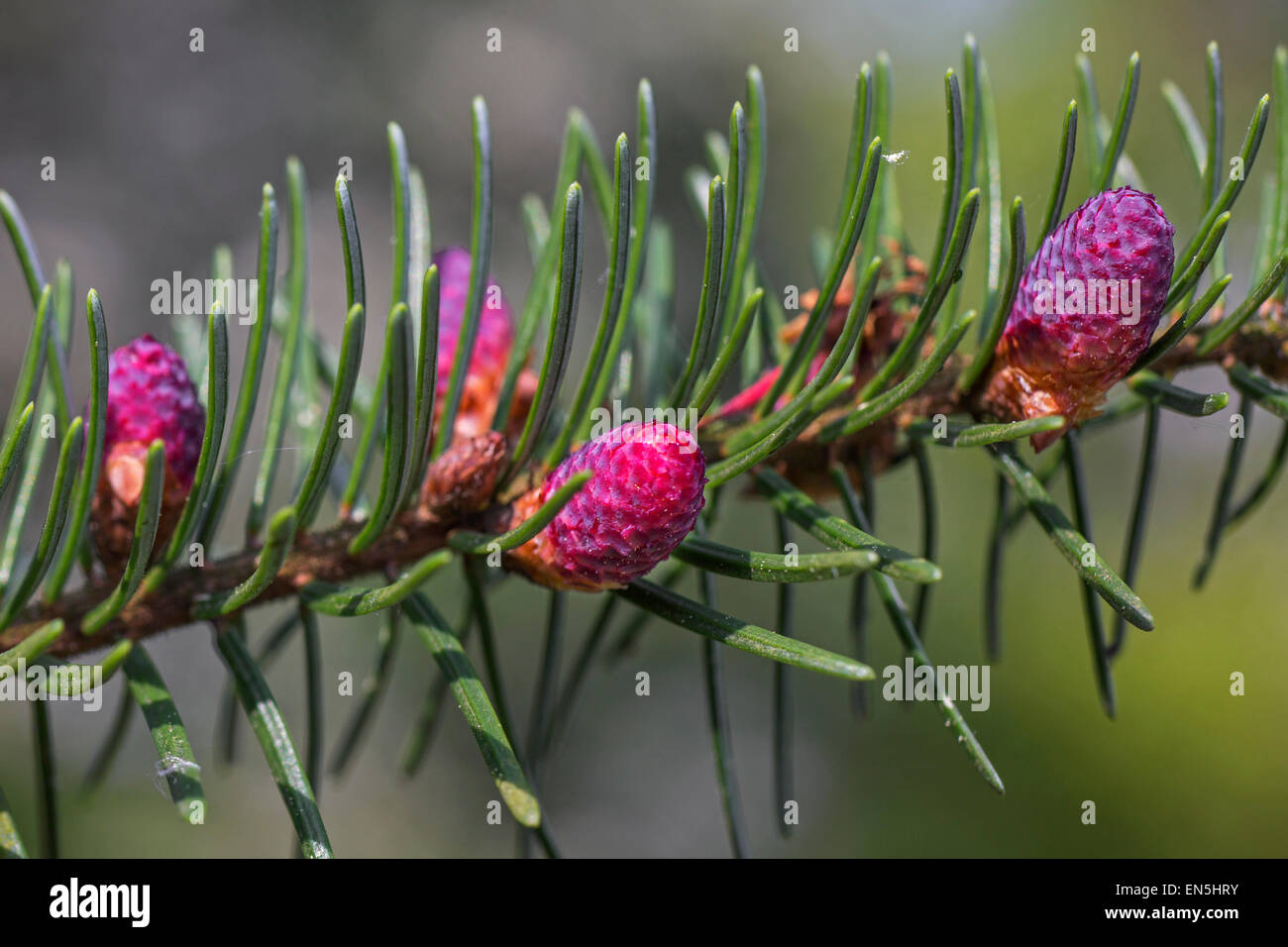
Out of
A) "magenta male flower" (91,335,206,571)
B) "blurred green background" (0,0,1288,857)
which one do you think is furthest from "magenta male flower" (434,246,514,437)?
"blurred green background" (0,0,1288,857)

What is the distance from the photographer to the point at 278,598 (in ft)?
1.52

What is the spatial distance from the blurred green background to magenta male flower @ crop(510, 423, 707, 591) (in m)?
0.52

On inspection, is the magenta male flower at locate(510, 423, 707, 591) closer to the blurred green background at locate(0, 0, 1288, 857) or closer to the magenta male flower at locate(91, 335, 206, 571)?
the magenta male flower at locate(91, 335, 206, 571)

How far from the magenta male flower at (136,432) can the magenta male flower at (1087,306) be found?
37 cm

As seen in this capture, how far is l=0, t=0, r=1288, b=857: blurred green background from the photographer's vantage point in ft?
4.50

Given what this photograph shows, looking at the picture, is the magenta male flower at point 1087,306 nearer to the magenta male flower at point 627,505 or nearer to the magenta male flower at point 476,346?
the magenta male flower at point 627,505

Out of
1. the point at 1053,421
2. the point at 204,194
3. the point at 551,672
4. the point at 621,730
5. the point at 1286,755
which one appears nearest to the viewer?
the point at 1053,421

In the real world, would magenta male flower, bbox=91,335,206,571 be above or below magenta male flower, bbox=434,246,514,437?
below

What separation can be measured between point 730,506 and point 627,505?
1.21 m

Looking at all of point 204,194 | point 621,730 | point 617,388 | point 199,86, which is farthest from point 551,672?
point 199,86

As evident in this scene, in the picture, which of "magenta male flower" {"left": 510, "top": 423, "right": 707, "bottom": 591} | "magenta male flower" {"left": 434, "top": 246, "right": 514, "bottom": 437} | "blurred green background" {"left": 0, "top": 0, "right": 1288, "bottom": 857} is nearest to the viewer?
"magenta male flower" {"left": 510, "top": 423, "right": 707, "bottom": 591}
